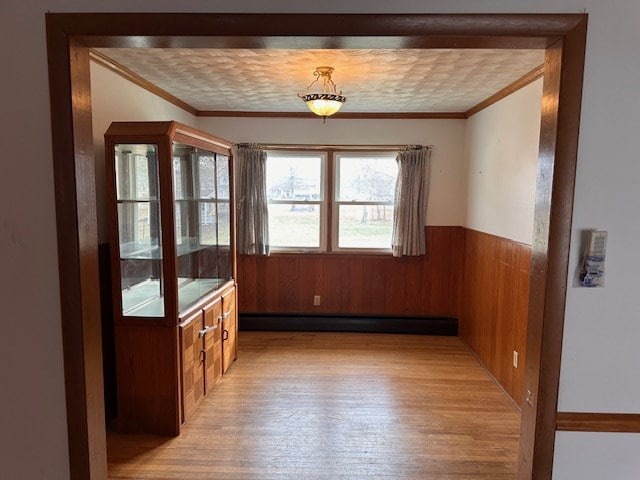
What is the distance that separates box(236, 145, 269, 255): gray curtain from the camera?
443 cm

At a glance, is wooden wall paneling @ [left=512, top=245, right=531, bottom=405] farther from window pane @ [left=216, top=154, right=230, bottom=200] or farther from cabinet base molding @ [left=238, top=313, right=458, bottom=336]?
window pane @ [left=216, top=154, right=230, bottom=200]

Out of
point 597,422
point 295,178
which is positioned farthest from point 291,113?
point 597,422

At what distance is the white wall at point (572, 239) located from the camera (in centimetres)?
121

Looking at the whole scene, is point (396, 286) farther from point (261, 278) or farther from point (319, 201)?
point (261, 278)

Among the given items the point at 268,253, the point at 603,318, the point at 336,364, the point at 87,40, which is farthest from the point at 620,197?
the point at 268,253

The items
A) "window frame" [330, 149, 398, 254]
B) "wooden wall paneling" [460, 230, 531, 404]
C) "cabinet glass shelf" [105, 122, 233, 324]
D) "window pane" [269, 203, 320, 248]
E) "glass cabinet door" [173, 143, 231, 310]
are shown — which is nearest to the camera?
"cabinet glass shelf" [105, 122, 233, 324]

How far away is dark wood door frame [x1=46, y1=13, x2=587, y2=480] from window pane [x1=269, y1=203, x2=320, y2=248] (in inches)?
128

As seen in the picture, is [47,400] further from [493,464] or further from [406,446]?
[493,464]

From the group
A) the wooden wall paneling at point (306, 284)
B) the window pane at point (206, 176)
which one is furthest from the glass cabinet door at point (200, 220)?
the wooden wall paneling at point (306, 284)

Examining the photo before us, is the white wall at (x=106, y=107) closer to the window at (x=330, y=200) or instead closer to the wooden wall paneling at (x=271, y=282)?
the window at (x=330, y=200)

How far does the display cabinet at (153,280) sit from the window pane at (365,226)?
2017mm

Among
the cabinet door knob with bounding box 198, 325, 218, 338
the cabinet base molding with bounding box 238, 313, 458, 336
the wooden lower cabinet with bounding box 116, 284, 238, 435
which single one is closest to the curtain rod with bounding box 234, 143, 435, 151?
the cabinet base molding with bounding box 238, 313, 458, 336

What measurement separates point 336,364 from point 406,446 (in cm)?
129

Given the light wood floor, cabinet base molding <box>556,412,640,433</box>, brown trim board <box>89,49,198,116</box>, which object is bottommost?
the light wood floor
